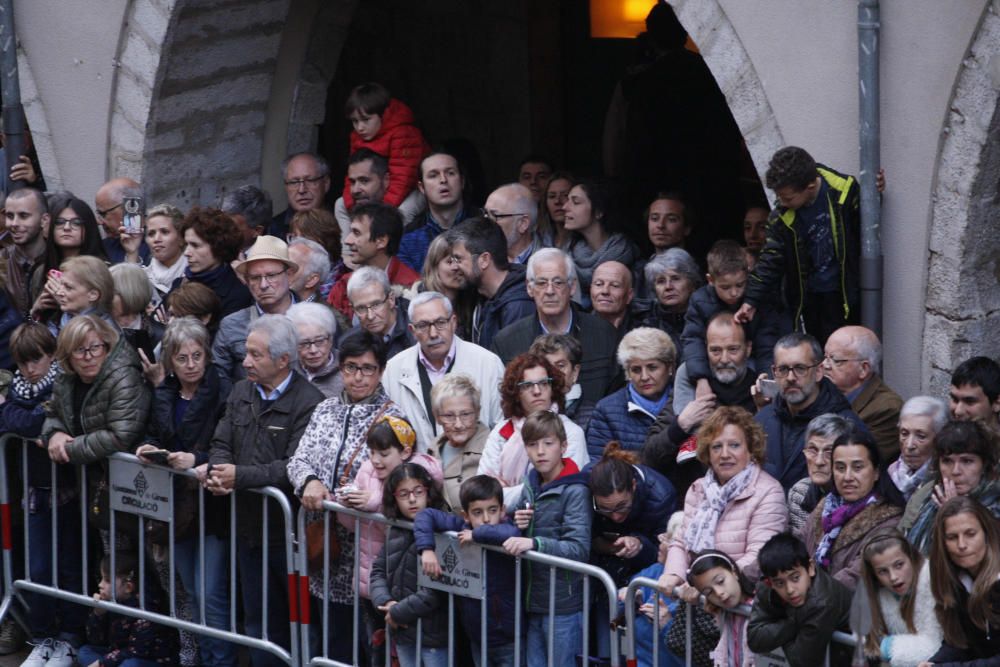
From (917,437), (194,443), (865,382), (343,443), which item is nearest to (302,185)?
(194,443)

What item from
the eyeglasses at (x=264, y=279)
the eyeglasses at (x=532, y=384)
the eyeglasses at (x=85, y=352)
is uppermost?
the eyeglasses at (x=264, y=279)

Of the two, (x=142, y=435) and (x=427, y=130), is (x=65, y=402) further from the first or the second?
(x=427, y=130)

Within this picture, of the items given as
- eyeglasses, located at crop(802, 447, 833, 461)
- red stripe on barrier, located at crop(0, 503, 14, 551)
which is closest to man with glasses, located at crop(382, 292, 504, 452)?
eyeglasses, located at crop(802, 447, 833, 461)

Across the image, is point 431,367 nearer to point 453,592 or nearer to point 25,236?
point 453,592

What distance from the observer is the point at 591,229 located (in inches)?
372

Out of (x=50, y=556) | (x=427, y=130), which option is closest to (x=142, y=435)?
(x=50, y=556)

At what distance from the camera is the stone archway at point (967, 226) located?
7711 mm

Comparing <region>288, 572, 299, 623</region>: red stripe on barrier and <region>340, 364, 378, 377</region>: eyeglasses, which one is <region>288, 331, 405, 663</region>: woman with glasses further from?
<region>288, 572, 299, 623</region>: red stripe on barrier

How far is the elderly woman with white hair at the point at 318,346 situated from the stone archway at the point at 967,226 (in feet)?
8.73

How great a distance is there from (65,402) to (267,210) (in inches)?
89.2

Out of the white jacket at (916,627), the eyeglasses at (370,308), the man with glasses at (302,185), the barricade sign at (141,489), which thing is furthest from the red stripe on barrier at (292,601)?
the man with glasses at (302,185)

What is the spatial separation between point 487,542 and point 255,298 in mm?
2316

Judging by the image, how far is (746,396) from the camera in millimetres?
7910

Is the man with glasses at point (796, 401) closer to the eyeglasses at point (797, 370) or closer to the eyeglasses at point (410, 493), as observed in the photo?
the eyeglasses at point (797, 370)
